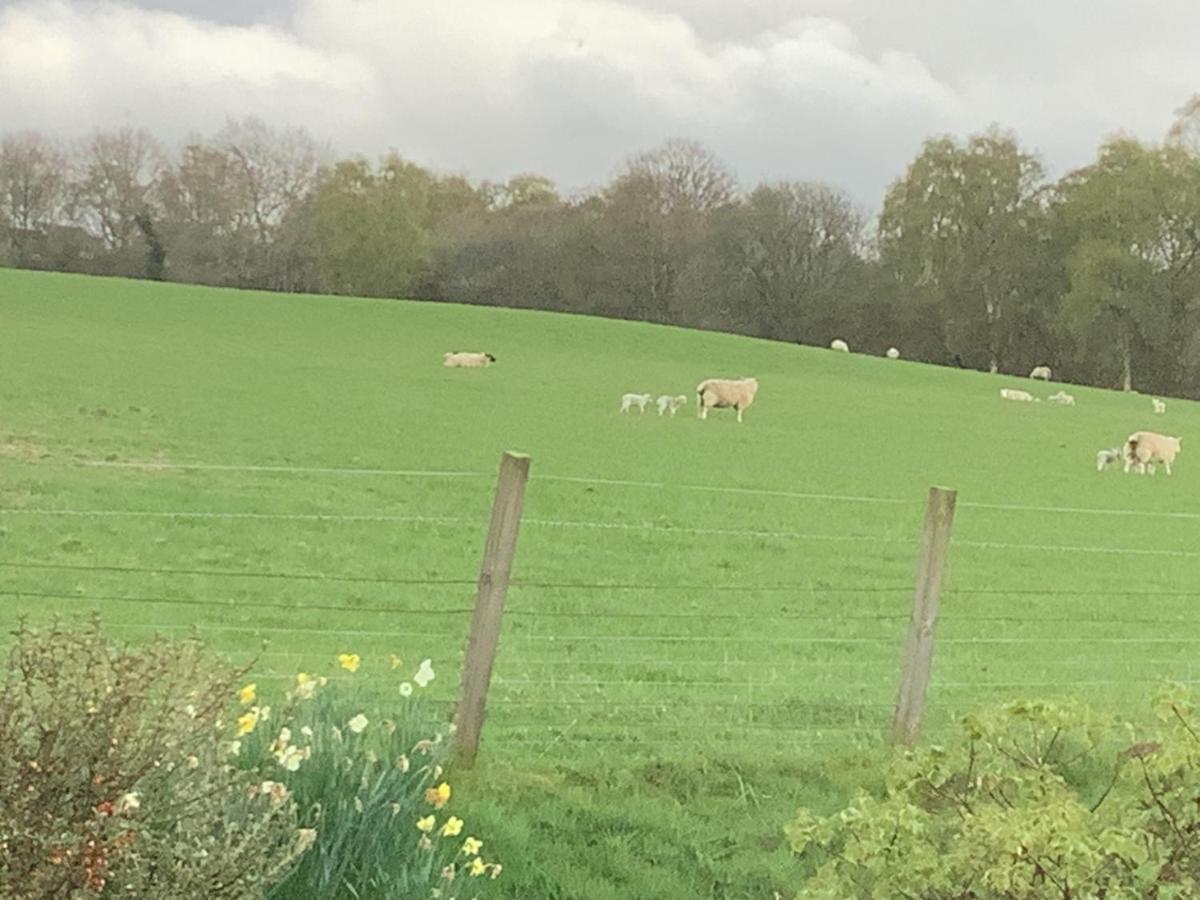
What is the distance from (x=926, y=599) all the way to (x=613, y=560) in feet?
24.6

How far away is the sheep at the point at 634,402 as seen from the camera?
28.7m

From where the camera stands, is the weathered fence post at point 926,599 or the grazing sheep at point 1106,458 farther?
the grazing sheep at point 1106,458

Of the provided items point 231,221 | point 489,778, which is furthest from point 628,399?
point 231,221

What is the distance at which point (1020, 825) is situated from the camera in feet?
9.47

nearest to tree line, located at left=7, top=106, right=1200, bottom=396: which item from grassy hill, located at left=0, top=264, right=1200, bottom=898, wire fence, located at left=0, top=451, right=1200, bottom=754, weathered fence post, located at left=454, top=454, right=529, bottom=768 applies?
grassy hill, located at left=0, top=264, right=1200, bottom=898

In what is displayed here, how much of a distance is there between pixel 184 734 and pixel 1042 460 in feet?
80.4

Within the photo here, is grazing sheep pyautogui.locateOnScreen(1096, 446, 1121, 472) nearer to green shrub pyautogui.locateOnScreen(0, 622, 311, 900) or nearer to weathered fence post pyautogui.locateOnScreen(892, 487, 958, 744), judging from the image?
weathered fence post pyautogui.locateOnScreen(892, 487, 958, 744)

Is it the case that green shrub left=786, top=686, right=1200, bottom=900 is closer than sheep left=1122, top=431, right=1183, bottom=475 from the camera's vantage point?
Yes

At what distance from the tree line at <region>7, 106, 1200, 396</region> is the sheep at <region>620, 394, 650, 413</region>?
36126mm

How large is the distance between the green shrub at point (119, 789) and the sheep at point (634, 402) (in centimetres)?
2511

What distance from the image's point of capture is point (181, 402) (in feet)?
80.9

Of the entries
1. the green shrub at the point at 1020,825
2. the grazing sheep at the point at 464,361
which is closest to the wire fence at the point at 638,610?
the green shrub at the point at 1020,825

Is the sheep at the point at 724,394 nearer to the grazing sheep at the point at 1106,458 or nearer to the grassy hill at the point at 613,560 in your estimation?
the grassy hill at the point at 613,560

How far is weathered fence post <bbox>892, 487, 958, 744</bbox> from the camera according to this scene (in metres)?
6.29
